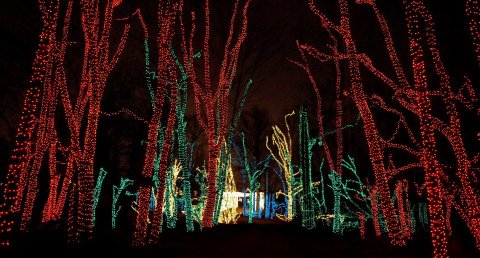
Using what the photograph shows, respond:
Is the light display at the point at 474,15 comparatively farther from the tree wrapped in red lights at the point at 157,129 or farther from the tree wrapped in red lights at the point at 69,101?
the tree wrapped in red lights at the point at 69,101

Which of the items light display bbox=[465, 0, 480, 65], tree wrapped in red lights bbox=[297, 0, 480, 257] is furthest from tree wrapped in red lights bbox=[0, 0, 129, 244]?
light display bbox=[465, 0, 480, 65]

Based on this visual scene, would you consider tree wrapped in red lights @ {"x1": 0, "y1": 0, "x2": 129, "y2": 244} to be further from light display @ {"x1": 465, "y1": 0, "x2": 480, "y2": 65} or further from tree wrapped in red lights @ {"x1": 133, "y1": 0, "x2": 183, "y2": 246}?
light display @ {"x1": 465, "y1": 0, "x2": 480, "y2": 65}

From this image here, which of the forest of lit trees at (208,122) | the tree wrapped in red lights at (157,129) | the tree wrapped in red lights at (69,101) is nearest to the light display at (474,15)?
Answer: the forest of lit trees at (208,122)

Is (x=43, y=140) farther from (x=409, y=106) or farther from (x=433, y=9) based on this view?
(x=433, y=9)

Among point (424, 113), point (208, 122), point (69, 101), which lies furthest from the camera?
point (208, 122)

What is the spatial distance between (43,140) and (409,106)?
8.56 metres

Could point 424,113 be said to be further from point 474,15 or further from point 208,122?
point 208,122

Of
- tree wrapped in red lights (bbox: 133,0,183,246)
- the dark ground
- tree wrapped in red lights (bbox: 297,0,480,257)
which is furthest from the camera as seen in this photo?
tree wrapped in red lights (bbox: 133,0,183,246)

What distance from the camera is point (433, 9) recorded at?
10.2m

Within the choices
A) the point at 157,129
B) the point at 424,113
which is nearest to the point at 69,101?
the point at 157,129

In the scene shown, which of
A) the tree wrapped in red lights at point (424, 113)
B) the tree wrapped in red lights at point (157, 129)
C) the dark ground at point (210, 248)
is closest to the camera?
the tree wrapped in red lights at point (424, 113)

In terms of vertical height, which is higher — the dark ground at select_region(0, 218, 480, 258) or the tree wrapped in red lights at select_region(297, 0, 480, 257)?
the tree wrapped in red lights at select_region(297, 0, 480, 257)

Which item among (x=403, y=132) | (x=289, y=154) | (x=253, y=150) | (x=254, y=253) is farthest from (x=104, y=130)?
(x=254, y=253)

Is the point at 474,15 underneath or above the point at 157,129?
above
